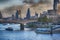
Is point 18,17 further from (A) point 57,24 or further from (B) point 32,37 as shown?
(A) point 57,24

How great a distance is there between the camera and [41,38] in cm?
207

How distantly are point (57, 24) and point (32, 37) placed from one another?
38cm

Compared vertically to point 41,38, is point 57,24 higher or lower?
higher

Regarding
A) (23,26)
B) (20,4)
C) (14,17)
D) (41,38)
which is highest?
(20,4)

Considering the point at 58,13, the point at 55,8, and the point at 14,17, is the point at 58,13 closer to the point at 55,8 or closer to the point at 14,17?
the point at 55,8

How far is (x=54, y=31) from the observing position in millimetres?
2094

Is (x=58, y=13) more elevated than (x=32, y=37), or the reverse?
(x=58, y=13)

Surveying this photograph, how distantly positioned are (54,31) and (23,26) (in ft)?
1.40

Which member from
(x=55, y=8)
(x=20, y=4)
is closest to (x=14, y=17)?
(x=20, y=4)

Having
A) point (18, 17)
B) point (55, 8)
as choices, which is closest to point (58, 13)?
point (55, 8)

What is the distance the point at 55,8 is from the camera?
2086mm

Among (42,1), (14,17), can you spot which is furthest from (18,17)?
(42,1)

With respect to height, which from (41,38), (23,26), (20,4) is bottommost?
(41,38)

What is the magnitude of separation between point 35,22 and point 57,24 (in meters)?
0.30
